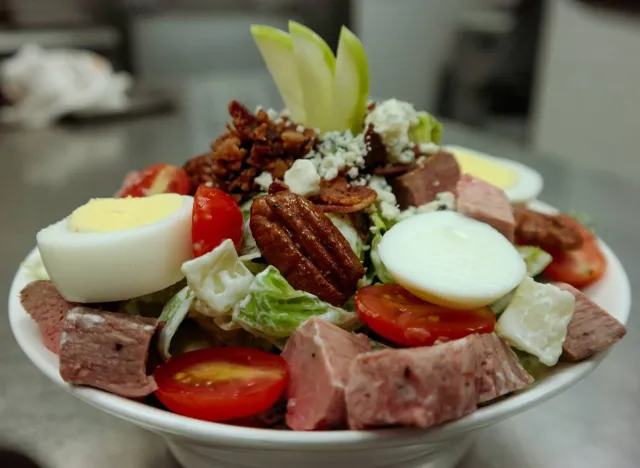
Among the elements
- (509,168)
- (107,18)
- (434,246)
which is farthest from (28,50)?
(434,246)

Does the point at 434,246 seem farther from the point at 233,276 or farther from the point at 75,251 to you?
the point at 75,251

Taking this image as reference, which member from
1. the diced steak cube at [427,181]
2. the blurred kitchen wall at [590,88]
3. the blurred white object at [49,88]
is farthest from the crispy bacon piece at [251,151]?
the blurred kitchen wall at [590,88]

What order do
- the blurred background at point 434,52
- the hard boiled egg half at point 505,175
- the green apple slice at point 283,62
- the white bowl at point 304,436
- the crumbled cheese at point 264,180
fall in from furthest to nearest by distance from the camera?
the blurred background at point 434,52 → the hard boiled egg half at point 505,175 → the green apple slice at point 283,62 → the crumbled cheese at point 264,180 → the white bowl at point 304,436

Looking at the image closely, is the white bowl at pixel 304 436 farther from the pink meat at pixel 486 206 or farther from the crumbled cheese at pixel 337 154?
the crumbled cheese at pixel 337 154

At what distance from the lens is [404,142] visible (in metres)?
1.34

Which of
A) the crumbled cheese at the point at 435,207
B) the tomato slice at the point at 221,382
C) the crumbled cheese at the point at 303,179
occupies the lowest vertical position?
the tomato slice at the point at 221,382

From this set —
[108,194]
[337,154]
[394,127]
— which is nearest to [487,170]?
[394,127]

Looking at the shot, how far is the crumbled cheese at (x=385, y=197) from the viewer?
1246 millimetres

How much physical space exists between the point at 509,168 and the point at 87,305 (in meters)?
1.17

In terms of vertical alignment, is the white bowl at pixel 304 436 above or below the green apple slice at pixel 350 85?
below

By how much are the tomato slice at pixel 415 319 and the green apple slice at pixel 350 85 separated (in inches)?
18.8

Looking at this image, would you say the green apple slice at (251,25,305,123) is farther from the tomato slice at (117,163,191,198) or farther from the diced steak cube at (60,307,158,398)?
the diced steak cube at (60,307,158,398)

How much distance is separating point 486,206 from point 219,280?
0.53 metres

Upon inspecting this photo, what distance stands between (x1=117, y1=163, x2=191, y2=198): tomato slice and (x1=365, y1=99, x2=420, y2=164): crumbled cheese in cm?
43
